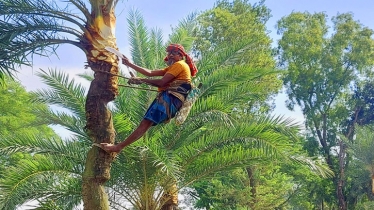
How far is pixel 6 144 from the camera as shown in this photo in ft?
30.0

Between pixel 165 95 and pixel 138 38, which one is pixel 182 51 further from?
pixel 138 38

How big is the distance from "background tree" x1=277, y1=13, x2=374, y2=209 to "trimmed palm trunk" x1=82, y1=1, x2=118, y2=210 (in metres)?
22.7

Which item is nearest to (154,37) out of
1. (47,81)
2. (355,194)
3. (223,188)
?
(47,81)

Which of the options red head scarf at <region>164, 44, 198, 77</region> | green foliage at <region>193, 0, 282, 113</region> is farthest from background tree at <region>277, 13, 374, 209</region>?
red head scarf at <region>164, 44, 198, 77</region>

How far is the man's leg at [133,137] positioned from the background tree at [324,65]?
2323 cm

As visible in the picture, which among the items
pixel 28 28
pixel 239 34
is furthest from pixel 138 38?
pixel 239 34

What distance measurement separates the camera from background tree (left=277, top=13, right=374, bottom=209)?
1137 inches

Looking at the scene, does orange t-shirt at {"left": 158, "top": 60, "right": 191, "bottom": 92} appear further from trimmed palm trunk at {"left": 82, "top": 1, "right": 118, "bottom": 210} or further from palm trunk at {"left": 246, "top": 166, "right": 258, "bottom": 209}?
palm trunk at {"left": 246, "top": 166, "right": 258, "bottom": 209}

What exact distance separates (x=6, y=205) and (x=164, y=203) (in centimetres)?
382

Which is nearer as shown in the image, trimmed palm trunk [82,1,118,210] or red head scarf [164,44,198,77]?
red head scarf [164,44,198,77]

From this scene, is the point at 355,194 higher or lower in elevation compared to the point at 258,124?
higher

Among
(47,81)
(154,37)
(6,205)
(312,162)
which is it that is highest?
(154,37)

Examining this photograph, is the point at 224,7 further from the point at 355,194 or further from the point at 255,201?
the point at 355,194

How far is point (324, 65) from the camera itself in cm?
2922
